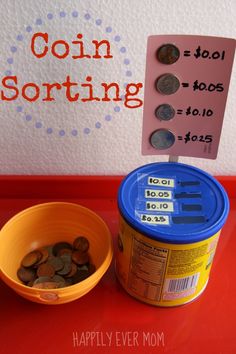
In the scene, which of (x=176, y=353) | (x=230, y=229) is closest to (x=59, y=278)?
(x=176, y=353)

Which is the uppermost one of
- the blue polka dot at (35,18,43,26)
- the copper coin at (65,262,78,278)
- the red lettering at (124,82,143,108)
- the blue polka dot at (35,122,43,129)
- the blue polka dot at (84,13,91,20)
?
the blue polka dot at (84,13,91,20)

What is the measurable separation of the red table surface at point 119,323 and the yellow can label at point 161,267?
21 mm

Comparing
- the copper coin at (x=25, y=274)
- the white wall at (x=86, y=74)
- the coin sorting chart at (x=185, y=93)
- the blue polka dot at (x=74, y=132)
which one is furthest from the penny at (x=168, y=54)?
the copper coin at (x=25, y=274)

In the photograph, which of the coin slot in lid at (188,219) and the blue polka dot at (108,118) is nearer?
the coin slot in lid at (188,219)

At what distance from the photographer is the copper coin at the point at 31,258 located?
575 mm

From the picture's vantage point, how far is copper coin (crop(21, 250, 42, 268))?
57 centimetres

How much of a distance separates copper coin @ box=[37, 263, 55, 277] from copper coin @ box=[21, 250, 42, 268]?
0.01 metres

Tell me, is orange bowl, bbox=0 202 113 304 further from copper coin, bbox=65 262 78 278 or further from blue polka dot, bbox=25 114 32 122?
blue polka dot, bbox=25 114 32 122

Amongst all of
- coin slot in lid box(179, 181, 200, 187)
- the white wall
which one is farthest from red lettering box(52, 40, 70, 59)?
coin slot in lid box(179, 181, 200, 187)

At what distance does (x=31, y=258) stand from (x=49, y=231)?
0.19ft

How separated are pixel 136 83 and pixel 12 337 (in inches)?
15.3

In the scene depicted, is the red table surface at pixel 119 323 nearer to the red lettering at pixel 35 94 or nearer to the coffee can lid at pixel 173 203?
the coffee can lid at pixel 173 203

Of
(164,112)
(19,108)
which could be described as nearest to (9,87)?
(19,108)

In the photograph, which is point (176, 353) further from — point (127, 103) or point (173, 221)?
point (127, 103)
